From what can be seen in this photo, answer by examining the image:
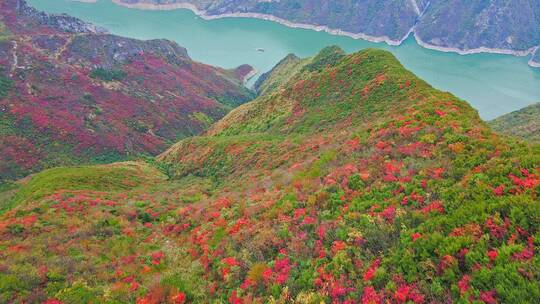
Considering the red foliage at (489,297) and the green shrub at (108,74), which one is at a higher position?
the red foliage at (489,297)

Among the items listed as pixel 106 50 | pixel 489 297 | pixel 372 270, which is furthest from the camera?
pixel 106 50

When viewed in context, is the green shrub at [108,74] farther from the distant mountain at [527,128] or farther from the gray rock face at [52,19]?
the distant mountain at [527,128]

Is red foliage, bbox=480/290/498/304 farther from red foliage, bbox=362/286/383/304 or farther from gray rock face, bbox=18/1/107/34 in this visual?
gray rock face, bbox=18/1/107/34

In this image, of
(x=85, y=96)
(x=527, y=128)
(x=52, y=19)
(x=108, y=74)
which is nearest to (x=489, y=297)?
(x=527, y=128)

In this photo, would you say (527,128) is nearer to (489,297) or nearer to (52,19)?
(489,297)

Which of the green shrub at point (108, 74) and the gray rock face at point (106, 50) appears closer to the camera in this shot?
the green shrub at point (108, 74)

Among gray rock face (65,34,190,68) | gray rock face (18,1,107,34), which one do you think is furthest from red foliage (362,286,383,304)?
gray rock face (18,1,107,34)

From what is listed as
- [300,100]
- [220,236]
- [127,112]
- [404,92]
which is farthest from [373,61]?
[127,112]

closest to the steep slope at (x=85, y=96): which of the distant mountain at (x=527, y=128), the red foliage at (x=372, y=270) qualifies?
the red foliage at (x=372, y=270)
